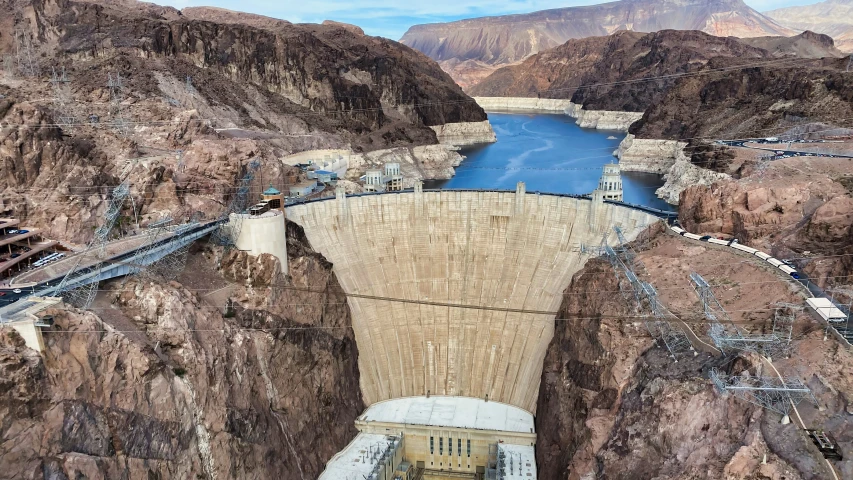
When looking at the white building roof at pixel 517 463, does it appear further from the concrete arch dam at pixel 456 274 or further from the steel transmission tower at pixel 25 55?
the steel transmission tower at pixel 25 55

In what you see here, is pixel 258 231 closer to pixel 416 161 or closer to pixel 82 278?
pixel 82 278

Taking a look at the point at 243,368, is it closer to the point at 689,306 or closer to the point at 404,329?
the point at 404,329

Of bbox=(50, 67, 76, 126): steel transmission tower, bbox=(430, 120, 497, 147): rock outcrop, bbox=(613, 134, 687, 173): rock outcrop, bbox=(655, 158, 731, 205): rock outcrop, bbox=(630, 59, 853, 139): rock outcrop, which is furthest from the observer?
bbox=(430, 120, 497, 147): rock outcrop

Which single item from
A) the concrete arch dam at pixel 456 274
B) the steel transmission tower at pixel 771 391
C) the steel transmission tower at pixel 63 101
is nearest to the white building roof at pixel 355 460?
the concrete arch dam at pixel 456 274

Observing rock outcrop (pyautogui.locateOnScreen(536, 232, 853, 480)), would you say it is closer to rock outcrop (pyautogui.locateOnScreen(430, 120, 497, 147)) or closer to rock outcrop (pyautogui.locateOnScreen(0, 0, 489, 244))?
rock outcrop (pyautogui.locateOnScreen(0, 0, 489, 244))

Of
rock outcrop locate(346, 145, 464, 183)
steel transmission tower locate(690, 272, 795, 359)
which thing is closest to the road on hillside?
steel transmission tower locate(690, 272, 795, 359)
